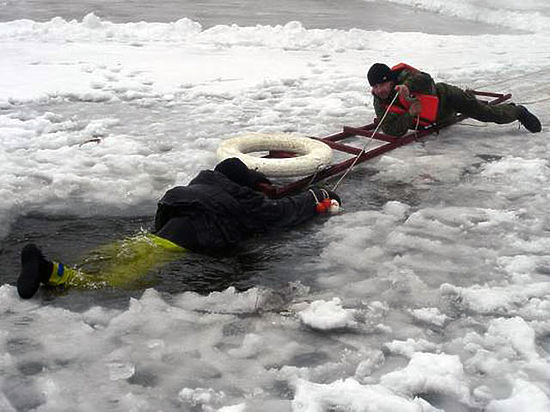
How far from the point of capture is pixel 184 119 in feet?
26.1

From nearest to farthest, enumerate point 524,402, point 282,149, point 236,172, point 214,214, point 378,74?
point 524,402 < point 214,214 < point 236,172 < point 282,149 < point 378,74

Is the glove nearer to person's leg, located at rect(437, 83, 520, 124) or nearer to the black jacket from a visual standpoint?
the black jacket

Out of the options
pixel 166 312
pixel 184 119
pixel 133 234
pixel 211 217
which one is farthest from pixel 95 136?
pixel 166 312

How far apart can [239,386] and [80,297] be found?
1.27 meters

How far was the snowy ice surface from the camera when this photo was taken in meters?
2.98

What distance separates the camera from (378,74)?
21.4ft

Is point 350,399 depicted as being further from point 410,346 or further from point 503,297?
point 503,297

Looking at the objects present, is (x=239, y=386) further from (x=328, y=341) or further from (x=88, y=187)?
(x=88, y=187)

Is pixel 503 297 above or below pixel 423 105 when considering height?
below

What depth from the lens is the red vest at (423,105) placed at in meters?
6.69

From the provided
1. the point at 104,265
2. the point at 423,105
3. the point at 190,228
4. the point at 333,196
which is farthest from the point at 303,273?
the point at 423,105

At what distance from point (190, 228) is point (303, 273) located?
2.67 ft

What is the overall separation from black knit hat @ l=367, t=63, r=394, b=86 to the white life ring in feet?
3.08

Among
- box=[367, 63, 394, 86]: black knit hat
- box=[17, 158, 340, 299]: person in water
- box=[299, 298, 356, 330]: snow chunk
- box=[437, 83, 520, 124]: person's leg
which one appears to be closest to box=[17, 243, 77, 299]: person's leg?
box=[17, 158, 340, 299]: person in water
